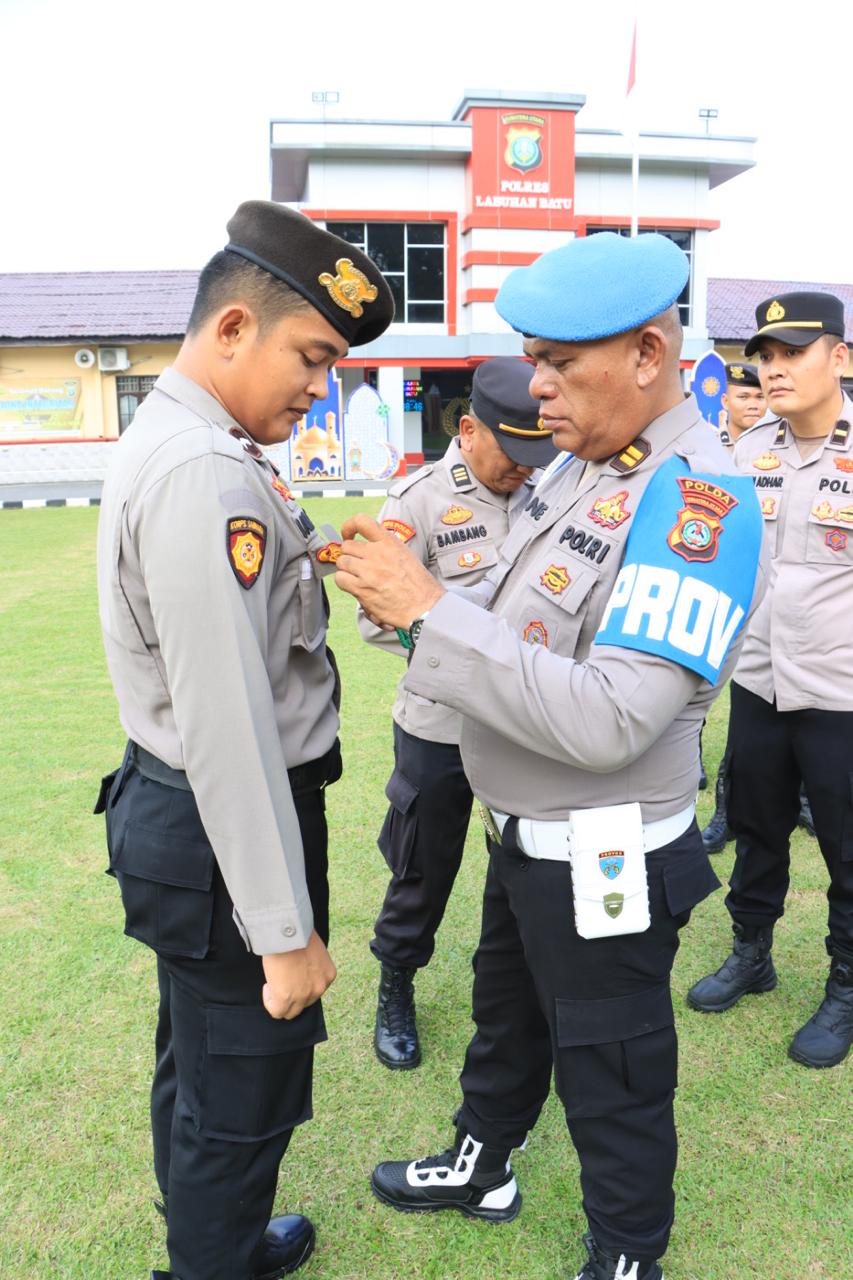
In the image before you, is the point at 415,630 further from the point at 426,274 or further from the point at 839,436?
the point at 426,274

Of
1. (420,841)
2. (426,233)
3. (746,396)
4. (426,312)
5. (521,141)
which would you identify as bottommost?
(420,841)

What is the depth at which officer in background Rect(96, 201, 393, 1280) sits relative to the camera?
1.52 m

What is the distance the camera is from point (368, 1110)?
2691 millimetres

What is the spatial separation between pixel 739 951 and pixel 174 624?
2.47 m

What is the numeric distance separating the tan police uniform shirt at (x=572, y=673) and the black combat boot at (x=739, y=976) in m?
1.61

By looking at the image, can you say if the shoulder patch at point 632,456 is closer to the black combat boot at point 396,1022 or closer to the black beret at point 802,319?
the black beret at point 802,319

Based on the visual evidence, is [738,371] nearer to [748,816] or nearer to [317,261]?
[748,816]

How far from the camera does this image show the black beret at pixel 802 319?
313cm

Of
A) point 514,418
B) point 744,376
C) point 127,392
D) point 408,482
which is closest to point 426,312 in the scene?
point 127,392

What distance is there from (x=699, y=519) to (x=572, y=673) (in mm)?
333

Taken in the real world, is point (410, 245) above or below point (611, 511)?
above

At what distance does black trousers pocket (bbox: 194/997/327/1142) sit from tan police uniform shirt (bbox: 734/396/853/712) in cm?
197

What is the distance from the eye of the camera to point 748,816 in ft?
10.5

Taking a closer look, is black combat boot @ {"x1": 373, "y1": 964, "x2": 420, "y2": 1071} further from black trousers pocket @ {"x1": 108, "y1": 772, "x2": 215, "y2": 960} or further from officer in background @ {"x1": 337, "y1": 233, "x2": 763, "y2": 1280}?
black trousers pocket @ {"x1": 108, "y1": 772, "x2": 215, "y2": 960}
